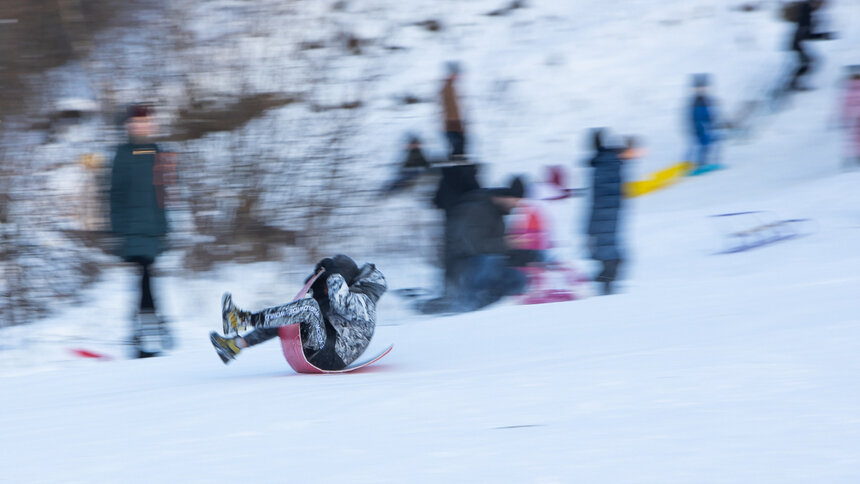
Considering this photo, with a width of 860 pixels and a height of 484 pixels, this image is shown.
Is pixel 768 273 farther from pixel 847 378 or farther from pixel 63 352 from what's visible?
pixel 63 352

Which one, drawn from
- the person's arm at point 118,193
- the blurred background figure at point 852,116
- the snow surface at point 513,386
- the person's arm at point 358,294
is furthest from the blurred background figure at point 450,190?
the blurred background figure at point 852,116

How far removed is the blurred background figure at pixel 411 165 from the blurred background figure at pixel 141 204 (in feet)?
8.43

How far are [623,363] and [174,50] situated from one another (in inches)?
253

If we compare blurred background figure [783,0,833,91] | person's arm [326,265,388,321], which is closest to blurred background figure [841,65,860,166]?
blurred background figure [783,0,833,91]

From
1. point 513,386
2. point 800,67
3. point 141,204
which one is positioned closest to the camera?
point 513,386

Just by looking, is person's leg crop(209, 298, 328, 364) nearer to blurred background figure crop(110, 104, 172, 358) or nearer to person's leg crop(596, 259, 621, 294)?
blurred background figure crop(110, 104, 172, 358)

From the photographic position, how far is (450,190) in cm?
753

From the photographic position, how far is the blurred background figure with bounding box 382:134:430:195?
8336 millimetres

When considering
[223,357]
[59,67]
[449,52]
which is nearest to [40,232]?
[59,67]

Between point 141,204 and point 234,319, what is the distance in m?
1.71

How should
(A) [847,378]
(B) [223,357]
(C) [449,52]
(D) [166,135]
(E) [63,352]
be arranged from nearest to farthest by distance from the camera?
(A) [847,378], (B) [223,357], (E) [63,352], (D) [166,135], (C) [449,52]

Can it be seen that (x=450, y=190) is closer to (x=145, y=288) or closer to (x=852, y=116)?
(x=145, y=288)

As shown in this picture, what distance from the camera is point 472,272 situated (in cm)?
748

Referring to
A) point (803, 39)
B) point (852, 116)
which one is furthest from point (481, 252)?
point (803, 39)
